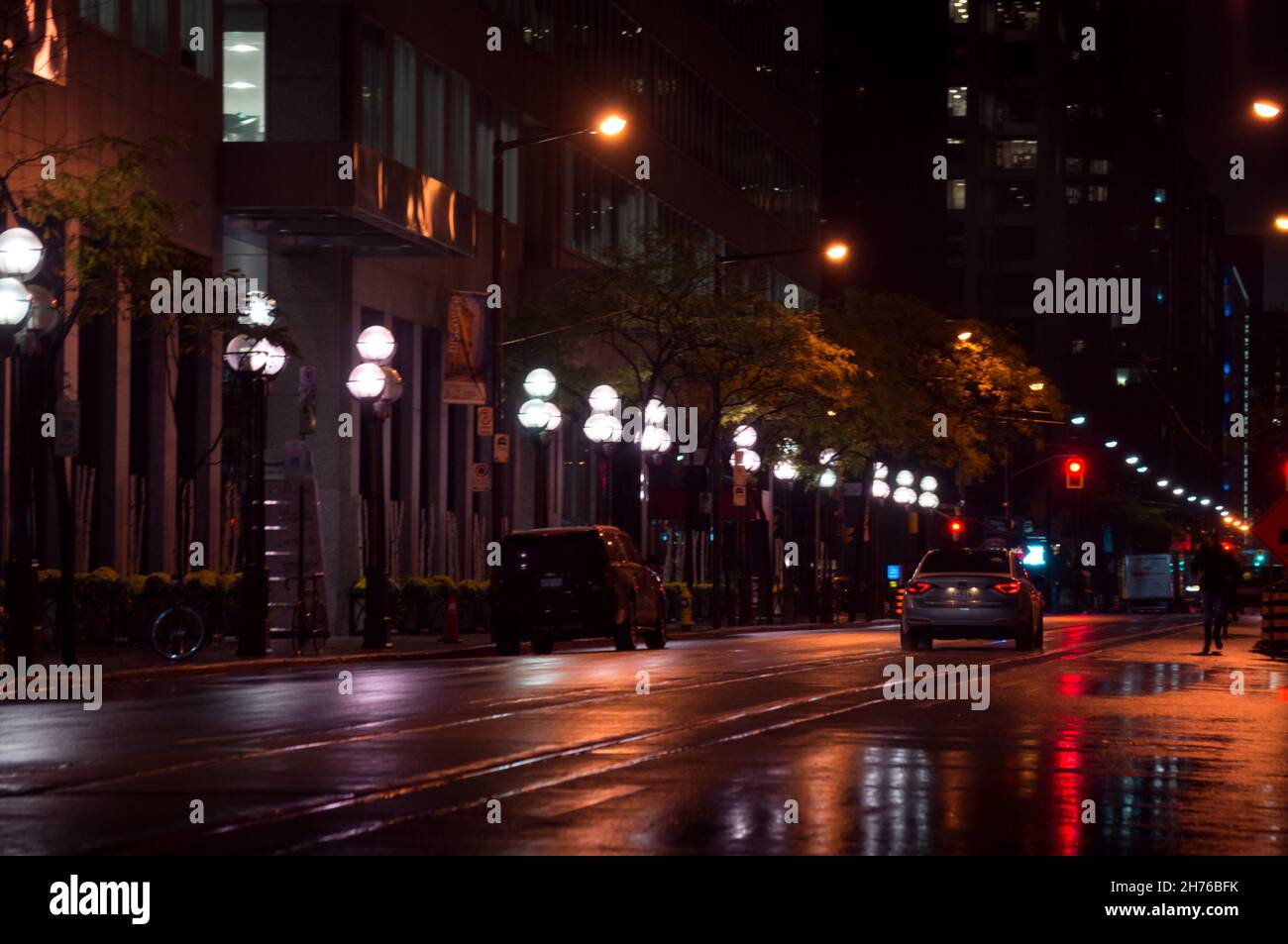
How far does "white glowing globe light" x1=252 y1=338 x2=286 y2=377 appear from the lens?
3319cm

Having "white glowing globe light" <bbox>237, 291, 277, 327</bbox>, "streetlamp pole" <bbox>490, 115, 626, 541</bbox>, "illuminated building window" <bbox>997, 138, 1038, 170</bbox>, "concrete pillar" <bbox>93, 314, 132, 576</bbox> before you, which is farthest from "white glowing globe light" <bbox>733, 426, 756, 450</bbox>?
"illuminated building window" <bbox>997, 138, 1038, 170</bbox>

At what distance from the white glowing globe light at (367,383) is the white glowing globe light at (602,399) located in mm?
14291

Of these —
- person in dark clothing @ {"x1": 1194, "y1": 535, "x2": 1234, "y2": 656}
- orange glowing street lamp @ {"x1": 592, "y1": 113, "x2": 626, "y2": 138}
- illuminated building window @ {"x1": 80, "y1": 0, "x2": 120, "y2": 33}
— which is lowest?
person in dark clothing @ {"x1": 1194, "y1": 535, "x2": 1234, "y2": 656}

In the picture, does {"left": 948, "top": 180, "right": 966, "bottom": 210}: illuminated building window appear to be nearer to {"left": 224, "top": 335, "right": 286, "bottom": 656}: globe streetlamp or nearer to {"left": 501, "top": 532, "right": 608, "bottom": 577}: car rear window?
{"left": 501, "top": 532, "right": 608, "bottom": 577}: car rear window

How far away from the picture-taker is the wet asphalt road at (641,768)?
11.2 m

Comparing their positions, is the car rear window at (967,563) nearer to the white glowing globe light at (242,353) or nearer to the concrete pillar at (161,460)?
the white glowing globe light at (242,353)

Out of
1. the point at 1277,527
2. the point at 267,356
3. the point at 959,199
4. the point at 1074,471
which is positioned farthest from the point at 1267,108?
the point at 959,199

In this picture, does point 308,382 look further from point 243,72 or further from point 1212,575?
point 1212,575

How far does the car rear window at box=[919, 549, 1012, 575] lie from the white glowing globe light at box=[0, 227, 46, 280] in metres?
16.6

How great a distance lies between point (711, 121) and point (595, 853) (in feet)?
224

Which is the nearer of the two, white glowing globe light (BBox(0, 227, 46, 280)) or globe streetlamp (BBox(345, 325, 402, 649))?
white glowing globe light (BBox(0, 227, 46, 280))

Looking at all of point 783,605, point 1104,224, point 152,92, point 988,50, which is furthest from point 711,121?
point 1104,224

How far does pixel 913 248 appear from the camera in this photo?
156 m
